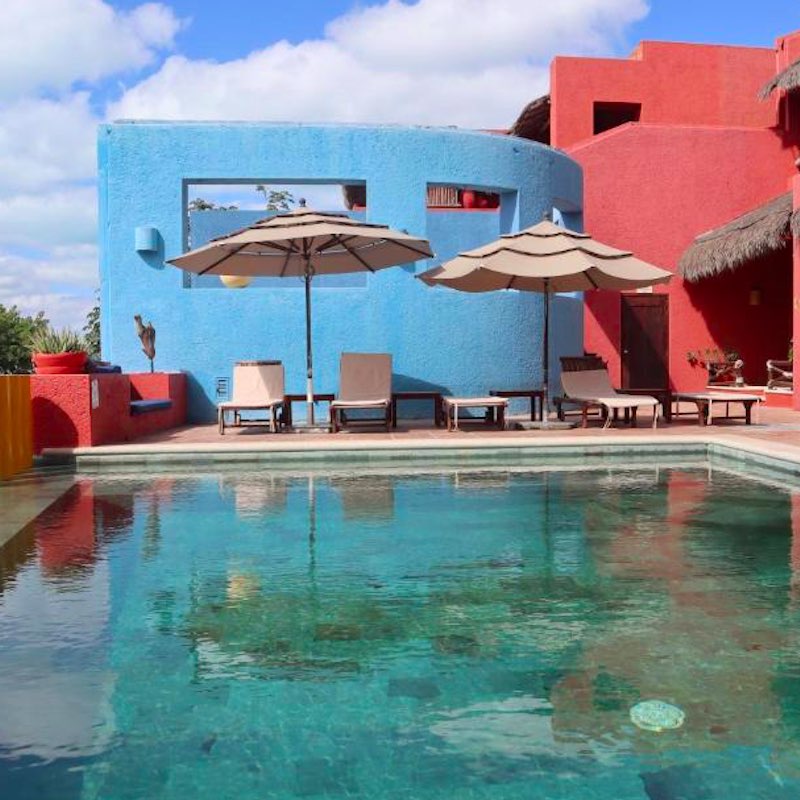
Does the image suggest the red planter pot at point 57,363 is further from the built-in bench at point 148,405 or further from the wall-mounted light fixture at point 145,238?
the wall-mounted light fixture at point 145,238

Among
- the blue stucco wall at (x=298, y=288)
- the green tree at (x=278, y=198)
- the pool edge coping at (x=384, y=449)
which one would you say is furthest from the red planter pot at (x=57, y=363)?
the green tree at (x=278, y=198)

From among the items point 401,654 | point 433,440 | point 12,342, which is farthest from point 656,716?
point 12,342

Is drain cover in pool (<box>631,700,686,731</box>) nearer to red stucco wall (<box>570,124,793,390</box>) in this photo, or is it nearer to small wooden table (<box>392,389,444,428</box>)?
small wooden table (<box>392,389,444,428</box>)

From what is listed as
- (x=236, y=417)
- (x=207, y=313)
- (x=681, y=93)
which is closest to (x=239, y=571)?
(x=236, y=417)

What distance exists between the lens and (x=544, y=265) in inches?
396

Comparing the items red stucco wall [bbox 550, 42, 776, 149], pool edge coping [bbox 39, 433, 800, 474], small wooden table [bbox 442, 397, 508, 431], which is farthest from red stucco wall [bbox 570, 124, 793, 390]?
pool edge coping [bbox 39, 433, 800, 474]

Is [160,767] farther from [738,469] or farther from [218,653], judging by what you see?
[738,469]

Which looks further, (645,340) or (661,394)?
(645,340)

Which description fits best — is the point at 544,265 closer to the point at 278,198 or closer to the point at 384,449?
the point at 384,449

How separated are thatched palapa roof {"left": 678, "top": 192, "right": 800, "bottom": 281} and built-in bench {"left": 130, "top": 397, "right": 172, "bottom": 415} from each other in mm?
9673

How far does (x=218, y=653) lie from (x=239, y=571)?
4.12 ft

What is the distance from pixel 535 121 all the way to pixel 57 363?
659 inches

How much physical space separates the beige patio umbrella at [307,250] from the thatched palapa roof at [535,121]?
1171cm

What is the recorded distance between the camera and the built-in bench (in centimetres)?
1021
